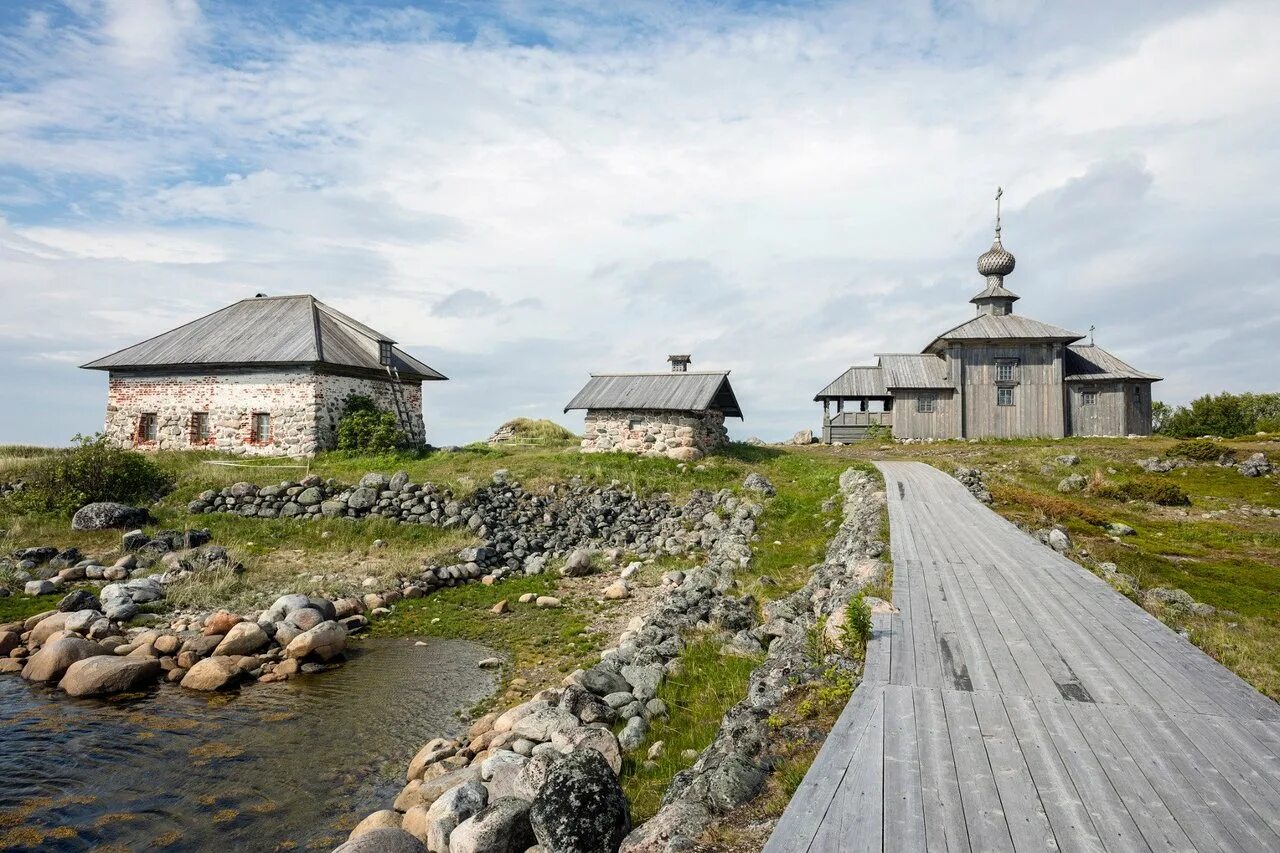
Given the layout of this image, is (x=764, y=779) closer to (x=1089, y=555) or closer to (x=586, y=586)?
(x=1089, y=555)

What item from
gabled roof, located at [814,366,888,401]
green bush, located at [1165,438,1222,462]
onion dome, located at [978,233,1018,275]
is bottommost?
green bush, located at [1165,438,1222,462]

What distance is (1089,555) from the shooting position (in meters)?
14.0

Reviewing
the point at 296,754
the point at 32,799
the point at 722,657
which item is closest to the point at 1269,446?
the point at 722,657

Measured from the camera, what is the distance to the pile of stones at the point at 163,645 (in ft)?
40.6

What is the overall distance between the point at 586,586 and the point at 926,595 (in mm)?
10945

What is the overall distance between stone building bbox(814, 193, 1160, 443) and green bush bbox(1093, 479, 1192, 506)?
1356cm

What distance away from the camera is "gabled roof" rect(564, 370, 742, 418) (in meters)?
29.8

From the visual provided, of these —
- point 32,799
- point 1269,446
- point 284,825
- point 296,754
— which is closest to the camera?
point 284,825

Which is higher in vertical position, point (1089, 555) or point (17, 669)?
point (1089, 555)

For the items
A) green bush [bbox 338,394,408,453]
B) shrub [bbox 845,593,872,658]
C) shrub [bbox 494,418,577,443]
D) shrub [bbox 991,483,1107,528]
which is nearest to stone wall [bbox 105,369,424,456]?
green bush [bbox 338,394,408,453]

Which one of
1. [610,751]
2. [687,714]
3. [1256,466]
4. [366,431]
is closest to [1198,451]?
[1256,466]

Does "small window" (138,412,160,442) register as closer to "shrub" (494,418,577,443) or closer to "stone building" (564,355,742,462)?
"shrub" (494,418,577,443)

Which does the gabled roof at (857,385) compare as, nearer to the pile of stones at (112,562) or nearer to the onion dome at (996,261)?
the onion dome at (996,261)

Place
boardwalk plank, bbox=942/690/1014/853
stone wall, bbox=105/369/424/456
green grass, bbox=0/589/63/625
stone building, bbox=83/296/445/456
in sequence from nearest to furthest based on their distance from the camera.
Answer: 1. boardwalk plank, bbox=942/690/1014/853
2. green grass, bbox=0/589/63/625
3. stone wall, bbox=105/369/424/456
4. stone building, bbox=83/296/445/456
